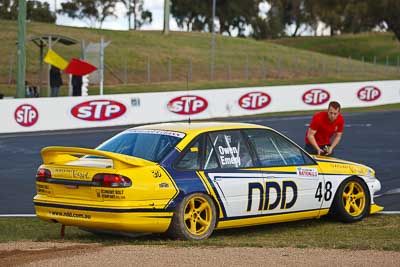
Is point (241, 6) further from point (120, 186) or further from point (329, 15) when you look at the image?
point (120, 186)

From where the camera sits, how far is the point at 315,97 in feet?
129

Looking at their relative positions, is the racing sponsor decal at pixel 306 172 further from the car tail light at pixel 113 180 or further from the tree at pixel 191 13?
the tree at pixel 191 13

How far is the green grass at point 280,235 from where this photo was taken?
29.5ft

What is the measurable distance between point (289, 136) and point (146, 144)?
52.9 feet

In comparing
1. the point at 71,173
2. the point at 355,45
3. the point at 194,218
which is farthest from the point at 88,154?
the point at 355,45

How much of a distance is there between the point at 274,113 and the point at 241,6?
6127cm

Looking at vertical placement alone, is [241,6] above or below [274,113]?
above

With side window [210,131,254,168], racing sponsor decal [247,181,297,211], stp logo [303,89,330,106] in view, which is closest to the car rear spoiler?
side window [210,131,254,168]

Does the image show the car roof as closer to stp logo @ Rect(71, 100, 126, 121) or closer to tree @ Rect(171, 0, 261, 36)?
stp logo @ Rect(71, 100, 126, 121)

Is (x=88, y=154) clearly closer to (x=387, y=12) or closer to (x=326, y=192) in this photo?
(x=326, y=192)

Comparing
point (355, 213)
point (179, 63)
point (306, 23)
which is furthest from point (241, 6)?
point (355, 213)

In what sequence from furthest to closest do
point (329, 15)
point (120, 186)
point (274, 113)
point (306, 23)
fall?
point (306, 23), point (329, 15), point (274, 113), point (120, 186)

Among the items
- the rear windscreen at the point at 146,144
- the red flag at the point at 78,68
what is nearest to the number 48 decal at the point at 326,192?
the rear windscreen at the point at 146,144

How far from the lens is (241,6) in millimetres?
97062
